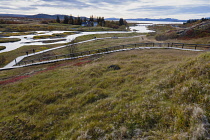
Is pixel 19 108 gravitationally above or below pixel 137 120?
below

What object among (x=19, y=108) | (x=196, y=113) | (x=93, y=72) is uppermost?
(x=196, y=113)

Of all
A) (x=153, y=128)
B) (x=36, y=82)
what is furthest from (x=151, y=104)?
(x=36, y=82)

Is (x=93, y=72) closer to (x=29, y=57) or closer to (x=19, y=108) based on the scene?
(x=19, y=108)

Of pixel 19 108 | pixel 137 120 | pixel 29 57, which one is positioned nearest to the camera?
pixel 137 120

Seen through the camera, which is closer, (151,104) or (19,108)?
(151,104)

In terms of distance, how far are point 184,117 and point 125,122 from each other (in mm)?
2232

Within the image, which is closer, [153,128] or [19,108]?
[153,128]

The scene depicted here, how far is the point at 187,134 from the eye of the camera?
3893mm

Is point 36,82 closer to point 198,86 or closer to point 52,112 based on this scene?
point 52,112

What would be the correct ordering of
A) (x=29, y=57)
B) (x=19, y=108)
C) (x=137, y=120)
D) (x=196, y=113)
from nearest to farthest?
(x=196, y=113) < (x=137, y=120) < (x=19, y=108) < (x=29, y=57)

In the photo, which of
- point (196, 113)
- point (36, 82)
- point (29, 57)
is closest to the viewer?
point (196, 113)

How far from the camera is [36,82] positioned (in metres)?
15.6

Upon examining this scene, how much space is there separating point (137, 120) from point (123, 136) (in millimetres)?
1032

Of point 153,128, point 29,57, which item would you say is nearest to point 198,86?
point 153,128
